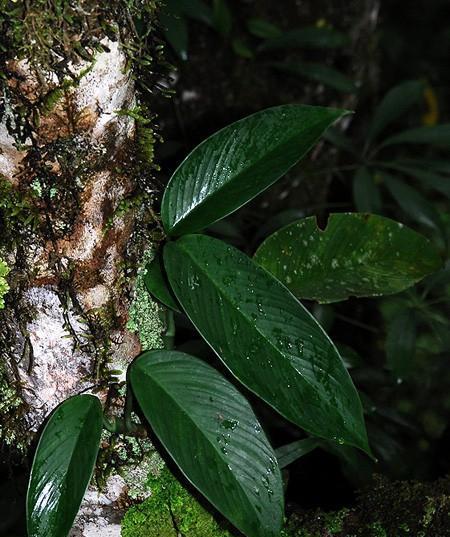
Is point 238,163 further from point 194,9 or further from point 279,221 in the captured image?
point 194,9

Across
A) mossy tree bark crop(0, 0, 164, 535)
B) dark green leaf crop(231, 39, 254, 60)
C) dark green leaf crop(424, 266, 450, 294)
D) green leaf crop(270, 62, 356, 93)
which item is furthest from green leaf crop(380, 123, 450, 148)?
mossy tree bark crop(0, 0, 164, 535)

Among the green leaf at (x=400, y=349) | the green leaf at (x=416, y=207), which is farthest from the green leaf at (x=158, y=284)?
the green leaf at (x=416, y=207)

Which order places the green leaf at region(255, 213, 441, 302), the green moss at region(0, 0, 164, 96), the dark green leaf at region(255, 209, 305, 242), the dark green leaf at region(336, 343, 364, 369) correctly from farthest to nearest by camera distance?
the dark green leaf at region(255, 209, 305, 242) → the dark green leaf at region(336, 343, 364, 369) → the green leaf at region(255, 213, 441, 302) → the green moss at region(0, 0, 164, 96)

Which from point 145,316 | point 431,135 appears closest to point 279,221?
point 431,135

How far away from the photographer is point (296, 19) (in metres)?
2.03

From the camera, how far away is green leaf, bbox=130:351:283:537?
84 centimetres

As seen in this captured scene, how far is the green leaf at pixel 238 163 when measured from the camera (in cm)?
90

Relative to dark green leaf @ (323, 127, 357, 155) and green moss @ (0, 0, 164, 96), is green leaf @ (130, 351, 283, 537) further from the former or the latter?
dark green leaf @ (323, 127, 357, 155)

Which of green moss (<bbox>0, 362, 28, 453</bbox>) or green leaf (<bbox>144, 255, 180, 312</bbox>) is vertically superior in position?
green leaf (<bbox>144, 255, 180, 312</bbox>)

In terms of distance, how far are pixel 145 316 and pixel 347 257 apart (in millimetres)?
336

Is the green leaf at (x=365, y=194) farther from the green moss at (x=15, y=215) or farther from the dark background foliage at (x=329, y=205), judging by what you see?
the green moss at (x=15, y=215)

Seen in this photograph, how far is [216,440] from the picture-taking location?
0.86 m

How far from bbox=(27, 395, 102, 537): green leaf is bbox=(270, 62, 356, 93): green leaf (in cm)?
→ 124

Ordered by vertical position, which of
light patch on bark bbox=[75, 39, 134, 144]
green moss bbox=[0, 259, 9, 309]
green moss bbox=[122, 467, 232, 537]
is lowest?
green moss bbox=[122, 467, 232, 537]
